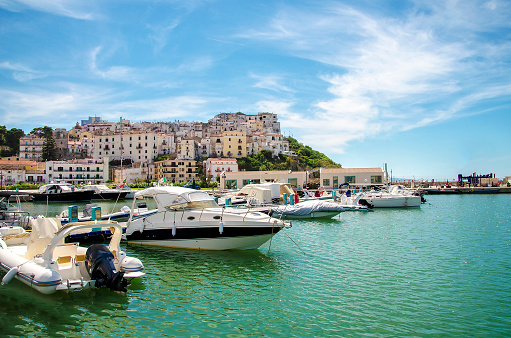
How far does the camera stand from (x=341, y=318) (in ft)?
33.1

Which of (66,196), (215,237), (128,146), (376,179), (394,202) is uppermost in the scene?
(128,146)

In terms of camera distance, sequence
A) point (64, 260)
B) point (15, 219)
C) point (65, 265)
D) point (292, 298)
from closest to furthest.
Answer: point (292, 298) → point (65, 265) → point (64, 260) → point (15, 219)

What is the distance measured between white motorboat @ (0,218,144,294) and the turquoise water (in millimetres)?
654

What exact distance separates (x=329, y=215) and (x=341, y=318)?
23735 mm

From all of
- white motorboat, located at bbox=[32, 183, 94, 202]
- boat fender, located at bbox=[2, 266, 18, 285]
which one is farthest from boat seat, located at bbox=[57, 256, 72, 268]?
white motorboat, located at bbox=[32, 183, 94, 202]

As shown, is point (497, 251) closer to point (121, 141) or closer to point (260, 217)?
point (260, 217)

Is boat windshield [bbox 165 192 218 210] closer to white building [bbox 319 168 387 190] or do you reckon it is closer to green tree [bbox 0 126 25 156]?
white building [bbox 319 168 387 190]

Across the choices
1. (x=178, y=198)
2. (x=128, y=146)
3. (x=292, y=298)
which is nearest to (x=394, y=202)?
(x=178, y=198)

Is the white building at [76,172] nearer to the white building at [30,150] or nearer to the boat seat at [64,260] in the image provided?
the white building at [30,150]

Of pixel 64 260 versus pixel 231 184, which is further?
pixel 231 184

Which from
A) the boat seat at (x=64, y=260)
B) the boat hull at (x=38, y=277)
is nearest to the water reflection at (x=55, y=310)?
the boat hull at (x=38, y=277)

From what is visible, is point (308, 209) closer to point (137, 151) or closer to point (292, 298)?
point (292, 298)

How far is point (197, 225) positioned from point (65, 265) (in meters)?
6.82

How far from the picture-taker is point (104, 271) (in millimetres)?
11414
